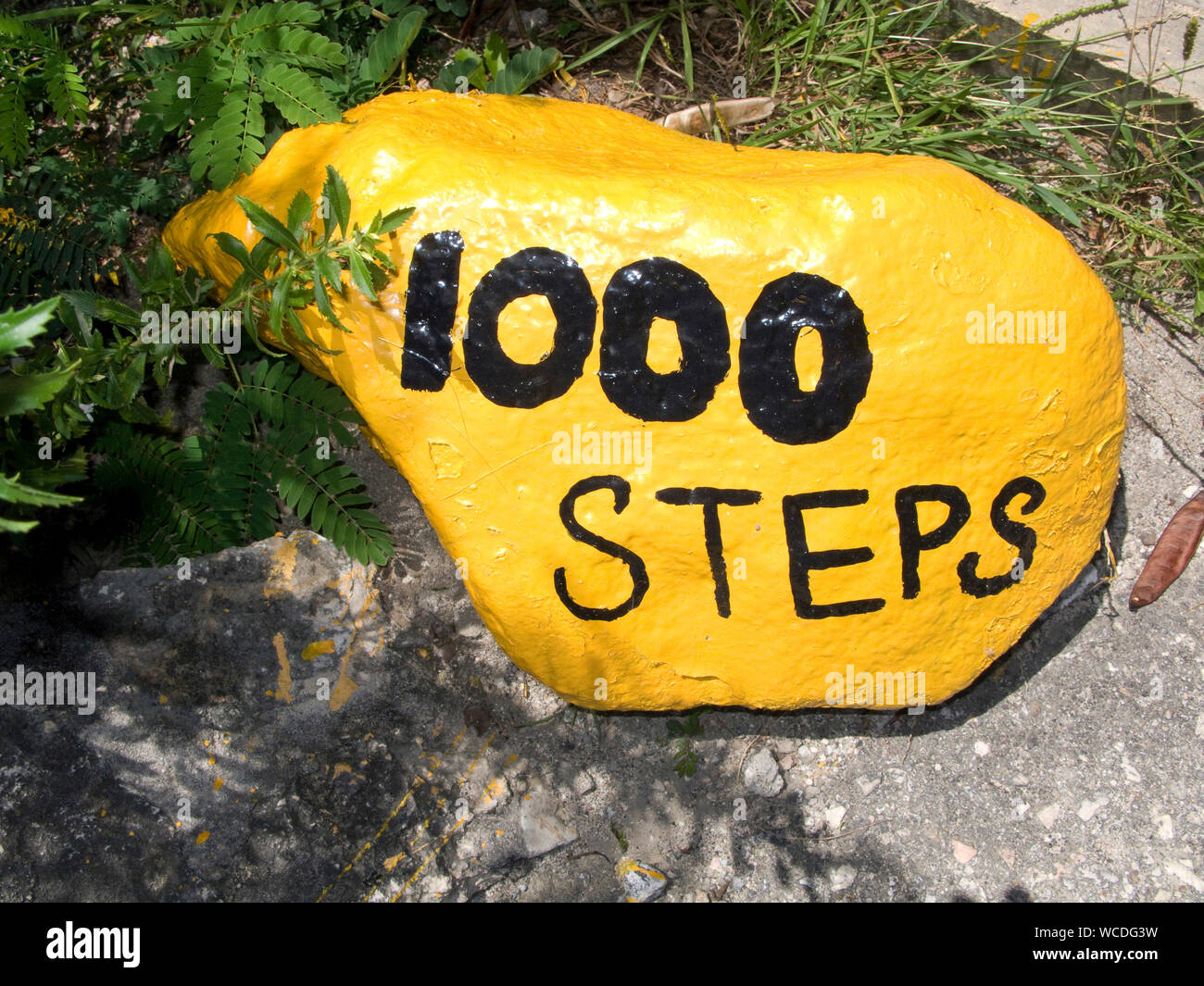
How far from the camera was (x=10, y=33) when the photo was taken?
318cm

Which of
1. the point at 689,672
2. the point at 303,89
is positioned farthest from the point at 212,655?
the point at 303,89

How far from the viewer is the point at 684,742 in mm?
3377

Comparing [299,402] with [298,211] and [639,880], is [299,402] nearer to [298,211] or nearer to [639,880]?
[298,211]

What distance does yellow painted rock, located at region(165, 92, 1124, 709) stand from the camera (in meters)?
2.71

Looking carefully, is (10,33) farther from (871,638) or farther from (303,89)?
(871,638)

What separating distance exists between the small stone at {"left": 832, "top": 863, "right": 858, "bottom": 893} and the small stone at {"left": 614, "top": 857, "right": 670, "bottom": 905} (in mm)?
588

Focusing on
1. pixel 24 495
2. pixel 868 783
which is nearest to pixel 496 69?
pixel 24 495

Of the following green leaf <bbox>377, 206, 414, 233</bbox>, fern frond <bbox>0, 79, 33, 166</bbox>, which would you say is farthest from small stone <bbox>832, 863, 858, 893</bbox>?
fern frond <bbox>0, 79, 33, 166</bbox>

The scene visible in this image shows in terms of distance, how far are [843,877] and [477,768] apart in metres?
1.34

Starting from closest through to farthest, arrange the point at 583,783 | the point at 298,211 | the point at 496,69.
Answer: the point at 298,211
the point at 583,783
the point at 496,69

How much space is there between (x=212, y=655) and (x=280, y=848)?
0.72m

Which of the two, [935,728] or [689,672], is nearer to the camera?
[689,672]

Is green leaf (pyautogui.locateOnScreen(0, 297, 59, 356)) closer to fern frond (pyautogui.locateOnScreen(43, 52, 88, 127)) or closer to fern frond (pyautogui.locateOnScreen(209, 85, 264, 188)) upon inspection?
fern frond (pyautogui.locateOnScreen(209, 85, 264, 188))

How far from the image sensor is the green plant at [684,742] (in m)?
3.33
